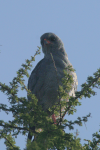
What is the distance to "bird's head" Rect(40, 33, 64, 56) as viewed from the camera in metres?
7.65

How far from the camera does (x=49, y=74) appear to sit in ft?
21.1

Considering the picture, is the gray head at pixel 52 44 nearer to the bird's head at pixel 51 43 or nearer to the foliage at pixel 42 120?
the bird's head at pixel 51 43

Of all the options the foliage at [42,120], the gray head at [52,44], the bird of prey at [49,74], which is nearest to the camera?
the foliage at [42,120]

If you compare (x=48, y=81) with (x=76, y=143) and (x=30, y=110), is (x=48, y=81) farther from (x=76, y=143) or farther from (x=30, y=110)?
(x=76, y=143)

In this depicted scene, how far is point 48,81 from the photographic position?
6.36 m

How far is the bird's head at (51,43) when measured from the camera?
765 centimetres

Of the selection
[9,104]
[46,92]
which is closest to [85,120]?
[9,104]

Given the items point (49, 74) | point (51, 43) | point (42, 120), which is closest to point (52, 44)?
point (51, 43)

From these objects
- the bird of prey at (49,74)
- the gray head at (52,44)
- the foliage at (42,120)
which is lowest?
the foliage at (42,120)


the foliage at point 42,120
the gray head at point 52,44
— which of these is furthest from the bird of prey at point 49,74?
the foliage at point 42,120

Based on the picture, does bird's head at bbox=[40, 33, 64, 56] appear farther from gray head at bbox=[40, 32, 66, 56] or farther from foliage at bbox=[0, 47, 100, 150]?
foliage at bbox=[0, 47, 100, 150]

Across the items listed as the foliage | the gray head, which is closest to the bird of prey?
the gray head

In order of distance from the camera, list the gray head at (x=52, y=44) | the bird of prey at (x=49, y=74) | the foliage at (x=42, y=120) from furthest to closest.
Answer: the gray head at (x=52, y=44) < the bird of prey at (x=49, y=74) < the foliage at (x=42, y=120)

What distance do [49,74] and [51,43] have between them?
1547mm
